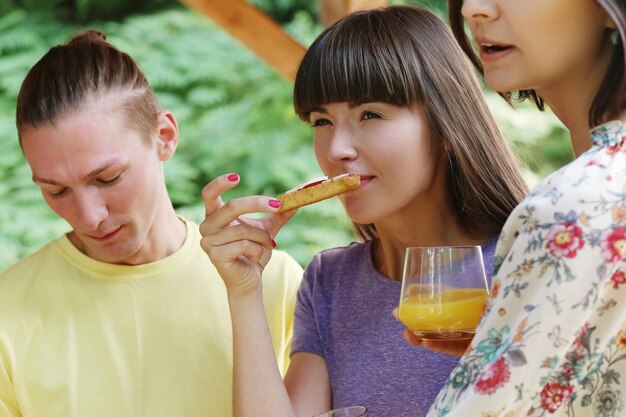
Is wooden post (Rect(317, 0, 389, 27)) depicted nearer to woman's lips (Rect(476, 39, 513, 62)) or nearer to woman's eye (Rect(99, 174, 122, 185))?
woman's eye (Rect(99, 174, 122, 185))

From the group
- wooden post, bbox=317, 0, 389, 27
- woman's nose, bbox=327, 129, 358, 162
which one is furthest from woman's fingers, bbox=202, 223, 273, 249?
wooden post, bbox=317, 0, 389, 27

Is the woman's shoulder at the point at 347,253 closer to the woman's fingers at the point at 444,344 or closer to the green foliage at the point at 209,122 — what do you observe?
the woman's fingers at the point at 444,344

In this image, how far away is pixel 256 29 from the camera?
157 inches

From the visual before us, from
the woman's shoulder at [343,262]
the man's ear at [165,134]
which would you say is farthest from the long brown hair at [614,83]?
the man's ear at [165,134]

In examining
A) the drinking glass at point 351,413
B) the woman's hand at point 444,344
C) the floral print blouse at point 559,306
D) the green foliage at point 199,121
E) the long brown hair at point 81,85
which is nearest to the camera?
the floral print blouse at point 559,306

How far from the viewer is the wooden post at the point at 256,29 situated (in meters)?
3.95

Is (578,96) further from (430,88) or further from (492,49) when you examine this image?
(430,88)

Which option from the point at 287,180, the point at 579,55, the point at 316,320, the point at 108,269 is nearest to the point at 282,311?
the point at 316,320

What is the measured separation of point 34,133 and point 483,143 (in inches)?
42.5

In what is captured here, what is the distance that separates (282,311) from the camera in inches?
97.7

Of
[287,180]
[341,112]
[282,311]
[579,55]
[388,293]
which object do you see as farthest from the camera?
[287,180]

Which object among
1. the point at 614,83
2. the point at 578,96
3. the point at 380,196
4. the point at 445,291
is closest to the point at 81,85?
the point at 380,196

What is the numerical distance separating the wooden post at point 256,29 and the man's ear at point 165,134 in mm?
1456

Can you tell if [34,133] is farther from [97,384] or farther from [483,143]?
[483,143]
